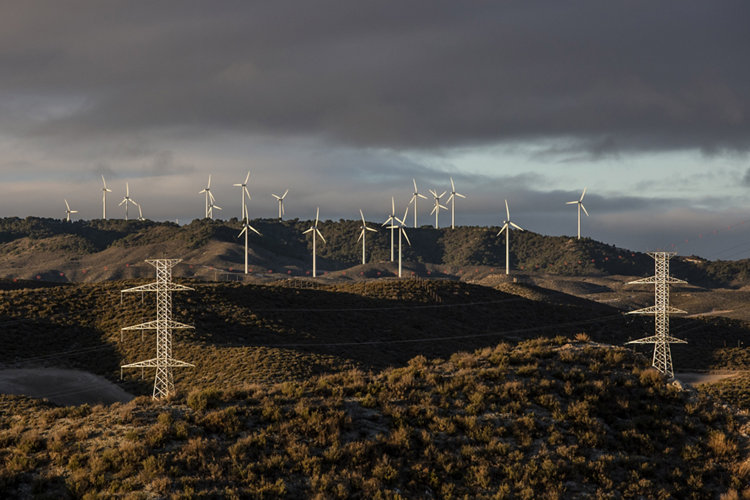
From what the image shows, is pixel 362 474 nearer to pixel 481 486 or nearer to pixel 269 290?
pixel 481 486

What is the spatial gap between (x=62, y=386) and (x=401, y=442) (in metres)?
65.2

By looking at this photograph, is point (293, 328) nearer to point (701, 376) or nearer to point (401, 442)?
point (701, 376)

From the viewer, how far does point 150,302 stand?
11256 centimetres

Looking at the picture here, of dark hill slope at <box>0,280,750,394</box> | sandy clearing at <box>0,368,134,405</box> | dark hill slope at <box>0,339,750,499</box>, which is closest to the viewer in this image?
dark hill slope at <box>0,339,750,499</box>

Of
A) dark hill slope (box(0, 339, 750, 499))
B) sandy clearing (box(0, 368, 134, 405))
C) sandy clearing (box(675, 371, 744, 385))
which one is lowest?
sandy clearing (box(675, 371, 744, 385))

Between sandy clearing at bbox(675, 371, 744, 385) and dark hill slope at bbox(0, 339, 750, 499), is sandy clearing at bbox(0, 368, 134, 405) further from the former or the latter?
sandy clearing at bbox(675, 371, 744, 385)

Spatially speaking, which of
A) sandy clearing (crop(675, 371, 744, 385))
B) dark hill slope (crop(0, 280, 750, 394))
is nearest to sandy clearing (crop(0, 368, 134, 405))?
dark hill slope (crop(0, 280, 750, 394))

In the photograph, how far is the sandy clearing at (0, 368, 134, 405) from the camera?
77062 millimetres

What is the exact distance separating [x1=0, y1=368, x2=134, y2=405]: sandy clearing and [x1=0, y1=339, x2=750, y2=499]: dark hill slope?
142ft

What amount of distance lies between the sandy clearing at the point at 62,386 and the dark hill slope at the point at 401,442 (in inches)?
1700

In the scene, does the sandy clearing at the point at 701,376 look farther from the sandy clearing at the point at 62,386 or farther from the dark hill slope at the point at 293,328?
the sandy clearing at the point at 62,386

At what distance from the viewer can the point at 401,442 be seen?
2867cm

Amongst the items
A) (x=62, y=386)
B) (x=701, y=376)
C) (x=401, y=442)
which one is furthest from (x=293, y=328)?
(x=401, y=442)

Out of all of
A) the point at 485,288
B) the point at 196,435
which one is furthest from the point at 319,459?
the point at 485,288
